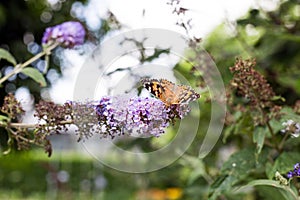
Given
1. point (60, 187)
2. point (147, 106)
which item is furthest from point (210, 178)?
point (60, 187)

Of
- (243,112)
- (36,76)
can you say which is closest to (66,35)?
(36,76)

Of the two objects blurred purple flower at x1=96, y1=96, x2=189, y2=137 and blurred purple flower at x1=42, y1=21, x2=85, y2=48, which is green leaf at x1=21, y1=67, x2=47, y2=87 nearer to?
blurred purple flower at x1=42, y1=21, x2=85, y2=48

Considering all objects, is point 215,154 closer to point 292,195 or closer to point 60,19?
Result: point 60,19

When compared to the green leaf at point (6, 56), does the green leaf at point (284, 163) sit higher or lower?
lower

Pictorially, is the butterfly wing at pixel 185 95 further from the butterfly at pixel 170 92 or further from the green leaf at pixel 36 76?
the green leaf at pixel 36 76

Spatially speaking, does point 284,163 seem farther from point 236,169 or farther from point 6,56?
point 6,56

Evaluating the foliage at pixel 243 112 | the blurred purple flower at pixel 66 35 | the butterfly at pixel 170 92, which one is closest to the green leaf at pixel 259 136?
the foliage at pixel 243 112
